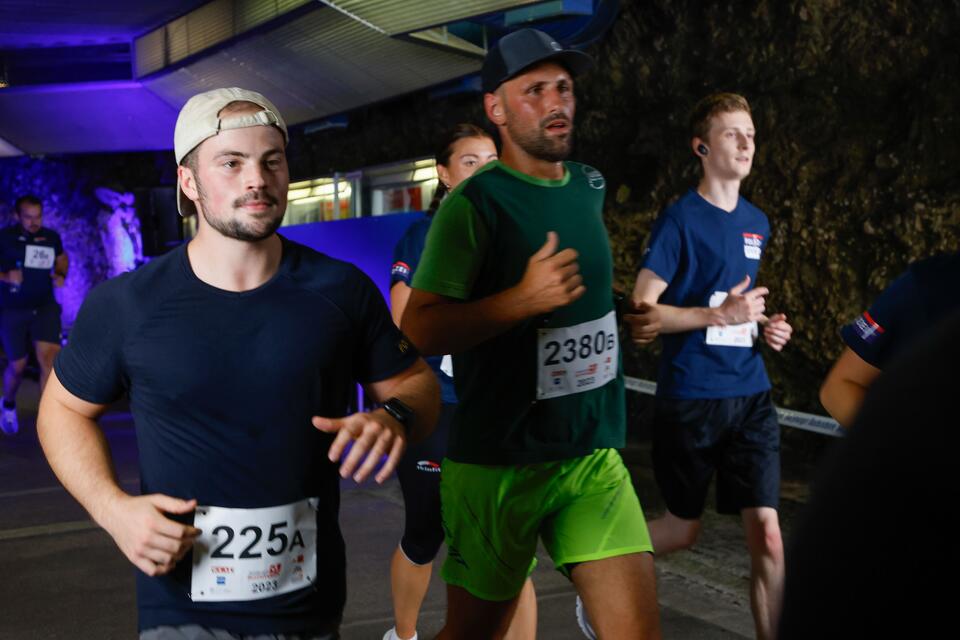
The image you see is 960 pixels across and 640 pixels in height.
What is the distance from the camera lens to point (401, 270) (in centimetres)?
430

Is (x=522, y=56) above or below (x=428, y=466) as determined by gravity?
above

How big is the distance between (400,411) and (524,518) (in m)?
0.73

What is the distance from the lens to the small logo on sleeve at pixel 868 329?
2.24 m

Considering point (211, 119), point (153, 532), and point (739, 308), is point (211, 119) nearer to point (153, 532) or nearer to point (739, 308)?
point (153, 532)

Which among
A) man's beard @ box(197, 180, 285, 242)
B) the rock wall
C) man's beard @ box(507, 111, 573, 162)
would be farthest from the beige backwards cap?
the rock wall

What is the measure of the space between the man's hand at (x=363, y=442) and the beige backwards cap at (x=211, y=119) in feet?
2.11

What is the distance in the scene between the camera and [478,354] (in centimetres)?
295

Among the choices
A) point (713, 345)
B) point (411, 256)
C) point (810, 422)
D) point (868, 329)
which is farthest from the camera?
point (810, 422)

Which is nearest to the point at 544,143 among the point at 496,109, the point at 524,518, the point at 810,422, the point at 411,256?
the point at 496,109

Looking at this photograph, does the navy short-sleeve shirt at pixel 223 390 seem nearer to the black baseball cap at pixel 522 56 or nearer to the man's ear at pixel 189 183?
the man's ear at pixel 189 183

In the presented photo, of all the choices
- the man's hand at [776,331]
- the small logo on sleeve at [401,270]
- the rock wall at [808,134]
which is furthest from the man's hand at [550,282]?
the rock wall at [808,134]

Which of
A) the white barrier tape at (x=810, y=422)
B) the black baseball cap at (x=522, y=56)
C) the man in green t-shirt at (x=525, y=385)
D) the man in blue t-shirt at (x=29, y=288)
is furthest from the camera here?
the man in blue t-shirt at (x=29, y=288)

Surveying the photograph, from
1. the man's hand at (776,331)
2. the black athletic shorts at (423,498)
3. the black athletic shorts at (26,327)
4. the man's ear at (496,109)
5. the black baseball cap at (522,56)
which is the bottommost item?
the black athletic shorts at (423,498)

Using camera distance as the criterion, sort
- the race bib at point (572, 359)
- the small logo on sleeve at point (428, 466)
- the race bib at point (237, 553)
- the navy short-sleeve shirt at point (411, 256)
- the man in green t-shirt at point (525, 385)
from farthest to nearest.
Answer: the navy short-sleeve shirt at point (411, 256) < the small logo on sleeve at point (428, 466) < the race bib at point (572, 359) < the man in green t-shirt at point (525, 385) < the race bib at point (237, 553)
